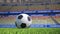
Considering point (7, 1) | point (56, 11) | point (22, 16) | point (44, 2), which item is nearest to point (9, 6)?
point (7, 1)

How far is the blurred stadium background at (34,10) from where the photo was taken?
3.77 meters

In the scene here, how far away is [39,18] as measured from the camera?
3801 millimetres

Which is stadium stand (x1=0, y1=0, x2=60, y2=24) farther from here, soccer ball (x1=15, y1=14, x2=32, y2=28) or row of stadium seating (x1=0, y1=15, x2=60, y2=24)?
soccer ball (x1=15, y1=14, x2=32, y2=28)

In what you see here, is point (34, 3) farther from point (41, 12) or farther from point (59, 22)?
point (59, 22)

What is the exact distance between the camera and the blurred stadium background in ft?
12.4

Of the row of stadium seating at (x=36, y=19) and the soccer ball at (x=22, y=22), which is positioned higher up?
the soccer ball at (x=22, y=22)

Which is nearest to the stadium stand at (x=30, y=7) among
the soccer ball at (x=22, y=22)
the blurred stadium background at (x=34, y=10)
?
the blurred stadium background at (x=34, y=10)

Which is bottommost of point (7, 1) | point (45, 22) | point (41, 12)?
point (45, 22)

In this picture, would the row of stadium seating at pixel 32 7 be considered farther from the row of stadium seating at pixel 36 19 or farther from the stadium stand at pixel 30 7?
the row of stadium seating at pixel 36 19

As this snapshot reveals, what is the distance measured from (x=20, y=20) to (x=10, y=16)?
184cm

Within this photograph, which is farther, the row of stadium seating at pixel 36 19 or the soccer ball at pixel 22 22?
the row of stadium seating at pixel 36 19

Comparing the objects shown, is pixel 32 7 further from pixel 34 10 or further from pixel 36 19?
pixel 36 19

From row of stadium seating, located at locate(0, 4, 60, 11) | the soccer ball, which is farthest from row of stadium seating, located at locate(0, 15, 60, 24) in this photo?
the soccer ball

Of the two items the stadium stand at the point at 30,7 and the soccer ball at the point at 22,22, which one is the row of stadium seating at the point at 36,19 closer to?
the stadium stand at the point at 30,7
